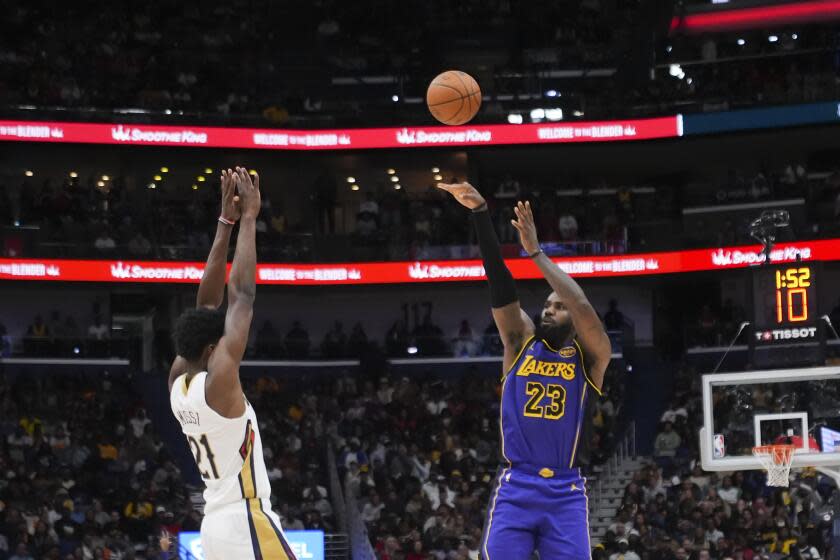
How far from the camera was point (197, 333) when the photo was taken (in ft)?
18.7

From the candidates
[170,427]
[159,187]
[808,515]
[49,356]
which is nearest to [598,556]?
[808,515]

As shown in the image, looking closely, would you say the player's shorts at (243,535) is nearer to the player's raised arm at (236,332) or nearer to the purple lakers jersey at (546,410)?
the player's raised arm at (236,332)

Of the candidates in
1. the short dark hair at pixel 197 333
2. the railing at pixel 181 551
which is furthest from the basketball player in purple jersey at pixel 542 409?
the railing at pixel 181 551

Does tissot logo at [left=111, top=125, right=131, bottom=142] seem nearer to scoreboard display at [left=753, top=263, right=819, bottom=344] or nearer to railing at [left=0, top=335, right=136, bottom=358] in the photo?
railing at [left=0, top=335, right=136, bottom=358]

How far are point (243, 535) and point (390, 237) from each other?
72.6 ft

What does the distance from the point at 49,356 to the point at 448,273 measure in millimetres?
8018

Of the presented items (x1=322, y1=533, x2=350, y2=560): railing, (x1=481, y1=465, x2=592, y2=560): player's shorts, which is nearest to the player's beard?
(x1=481, y1=465, x2=592, y2=560): player's shorts

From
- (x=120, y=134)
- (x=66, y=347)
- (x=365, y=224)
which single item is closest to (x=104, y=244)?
(x=66, y=347)

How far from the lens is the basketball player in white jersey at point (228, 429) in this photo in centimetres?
558

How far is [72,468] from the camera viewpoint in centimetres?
2220

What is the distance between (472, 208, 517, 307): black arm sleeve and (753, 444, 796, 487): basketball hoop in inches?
287

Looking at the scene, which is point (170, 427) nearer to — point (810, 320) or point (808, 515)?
point (808, 515)

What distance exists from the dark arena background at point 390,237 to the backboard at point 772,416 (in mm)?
4751

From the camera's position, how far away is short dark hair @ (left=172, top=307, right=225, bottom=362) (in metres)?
5.70
